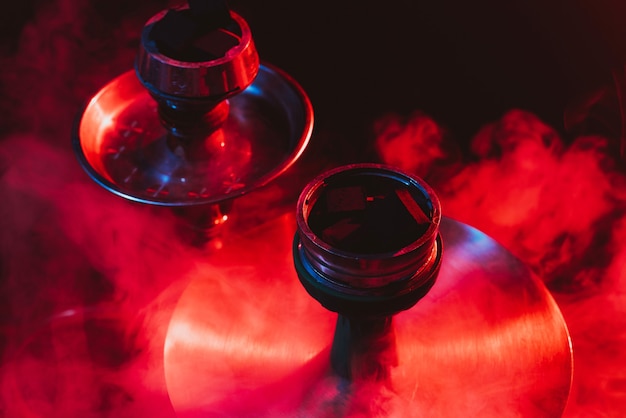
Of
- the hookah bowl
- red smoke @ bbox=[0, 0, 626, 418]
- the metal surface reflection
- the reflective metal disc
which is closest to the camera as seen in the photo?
the hookah bowl

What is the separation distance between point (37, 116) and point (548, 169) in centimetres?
202

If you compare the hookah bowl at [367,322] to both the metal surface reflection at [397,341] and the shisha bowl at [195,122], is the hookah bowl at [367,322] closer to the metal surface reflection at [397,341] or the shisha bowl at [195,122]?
the metal surface reflection at [397,341]

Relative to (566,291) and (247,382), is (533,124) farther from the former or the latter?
(247,382)

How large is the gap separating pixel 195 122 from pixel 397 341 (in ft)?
2.39

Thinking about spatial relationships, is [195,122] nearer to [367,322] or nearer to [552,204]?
[367,322]

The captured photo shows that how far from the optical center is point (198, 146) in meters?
1.76

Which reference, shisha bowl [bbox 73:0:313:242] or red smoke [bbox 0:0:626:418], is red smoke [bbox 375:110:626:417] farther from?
shisha bowl [bbox 73:0:313:242]

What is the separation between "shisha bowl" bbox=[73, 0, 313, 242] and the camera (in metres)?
1.52

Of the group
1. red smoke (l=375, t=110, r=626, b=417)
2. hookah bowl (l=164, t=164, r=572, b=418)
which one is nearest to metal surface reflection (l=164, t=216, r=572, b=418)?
hookah bowl (l=164, t=164, r=572, b=418)

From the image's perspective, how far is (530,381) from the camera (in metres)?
1.45

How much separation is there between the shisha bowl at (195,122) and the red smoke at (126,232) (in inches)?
10.8

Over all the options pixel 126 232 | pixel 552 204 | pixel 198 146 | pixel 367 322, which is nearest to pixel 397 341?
pixel 367 322

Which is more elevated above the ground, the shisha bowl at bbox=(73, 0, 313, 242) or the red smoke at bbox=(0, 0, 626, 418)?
the shisha bowl at bbox=(73, 0, 313, 242)

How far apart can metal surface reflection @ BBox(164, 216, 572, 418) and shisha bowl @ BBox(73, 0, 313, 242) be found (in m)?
0.22
